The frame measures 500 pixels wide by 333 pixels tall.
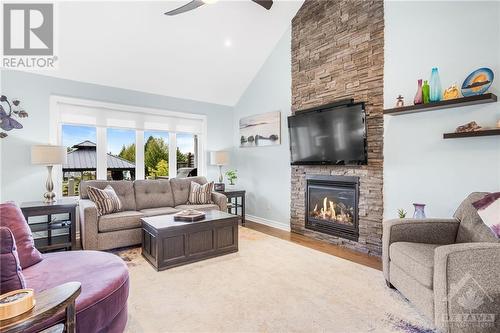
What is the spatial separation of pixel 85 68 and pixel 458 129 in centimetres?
504

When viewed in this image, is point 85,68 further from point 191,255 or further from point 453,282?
point 453,282

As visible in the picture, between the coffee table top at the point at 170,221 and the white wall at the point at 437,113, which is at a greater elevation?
the white wall at the point at 437,113

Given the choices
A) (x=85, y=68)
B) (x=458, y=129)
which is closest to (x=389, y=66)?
(x=458, y=129)

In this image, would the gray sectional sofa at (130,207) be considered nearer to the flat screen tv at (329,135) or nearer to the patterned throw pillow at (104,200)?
the patterned throw pillow at (104,200)

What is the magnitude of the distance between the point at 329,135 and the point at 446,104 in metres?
1.45

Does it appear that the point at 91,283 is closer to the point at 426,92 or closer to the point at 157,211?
the point at 157,211

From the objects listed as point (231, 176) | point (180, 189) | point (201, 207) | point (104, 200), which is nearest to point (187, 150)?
point (231, 176)

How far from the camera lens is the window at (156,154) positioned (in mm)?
4996

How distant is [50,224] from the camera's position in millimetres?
3391

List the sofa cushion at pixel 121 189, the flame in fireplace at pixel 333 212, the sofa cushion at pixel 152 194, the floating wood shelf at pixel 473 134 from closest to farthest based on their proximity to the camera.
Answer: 1. the floating wood shelf at pixel 473 134
2. the flame in fireplace at pixel 333 212
3. the sofa cushion at pixel 121 189
4. the sofa cushion at pixel 152 194

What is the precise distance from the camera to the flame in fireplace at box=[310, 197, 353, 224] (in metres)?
3.63

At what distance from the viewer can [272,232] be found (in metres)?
4.41

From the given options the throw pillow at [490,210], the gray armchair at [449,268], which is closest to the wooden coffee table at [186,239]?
the gray armchair at [449,268]

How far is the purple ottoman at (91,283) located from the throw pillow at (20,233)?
0.20 feet
